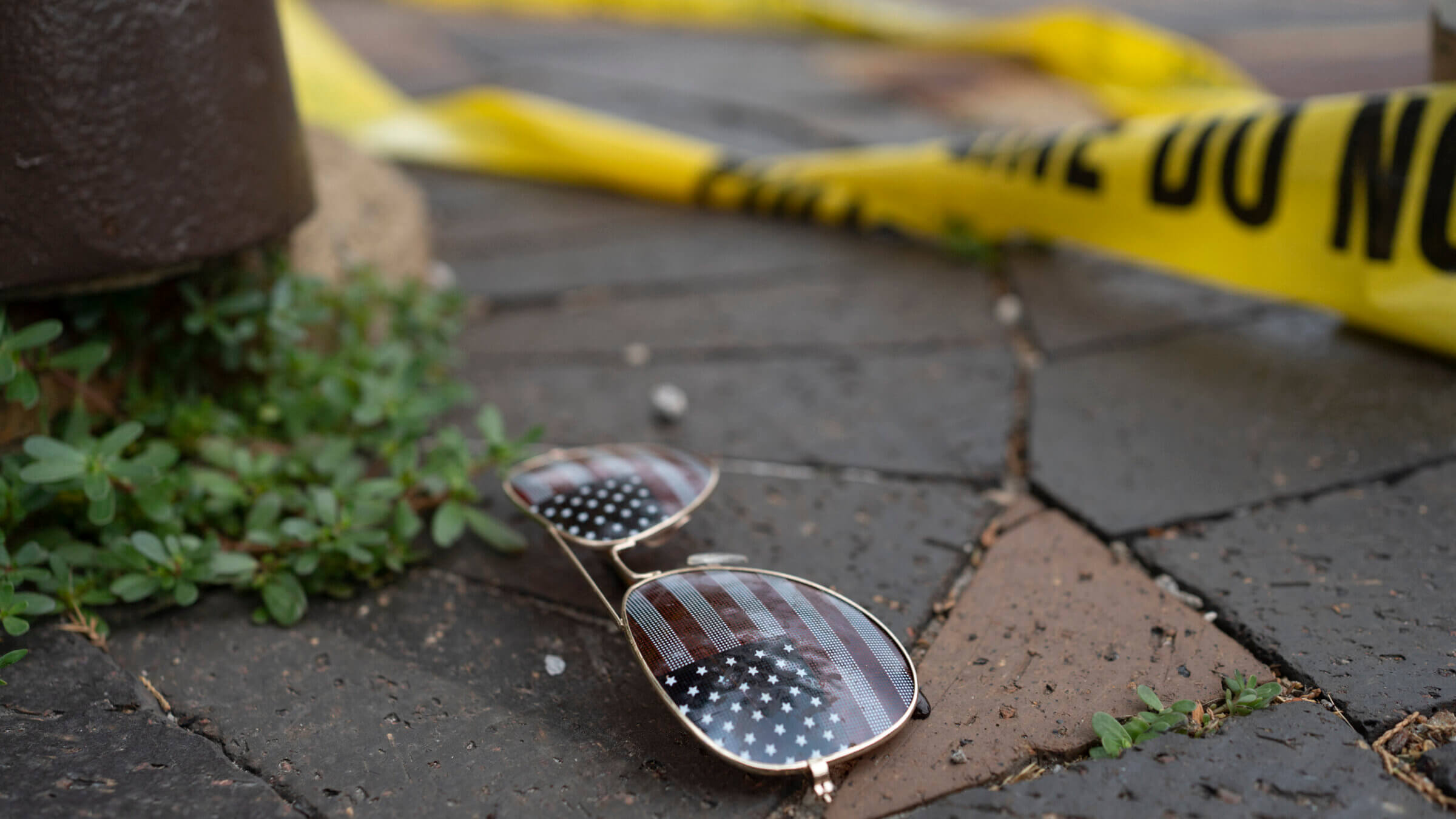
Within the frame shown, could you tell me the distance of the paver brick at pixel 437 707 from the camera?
939 millimetres

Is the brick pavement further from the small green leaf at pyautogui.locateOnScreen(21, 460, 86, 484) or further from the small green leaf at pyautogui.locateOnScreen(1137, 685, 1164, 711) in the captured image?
the small green leaf at pyautogui.locateOnScreen(21, 460, 86, 484)

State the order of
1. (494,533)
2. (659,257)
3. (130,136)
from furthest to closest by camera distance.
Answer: (659,257), (494,533), (130,136)

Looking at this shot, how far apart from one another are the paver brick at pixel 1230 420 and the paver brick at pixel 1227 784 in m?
0.39

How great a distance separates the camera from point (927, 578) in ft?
4.04

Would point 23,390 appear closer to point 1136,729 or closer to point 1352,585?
point 1136,729

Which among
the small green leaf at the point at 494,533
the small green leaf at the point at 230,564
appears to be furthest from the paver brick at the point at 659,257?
the small green leaf at the point at 230,564

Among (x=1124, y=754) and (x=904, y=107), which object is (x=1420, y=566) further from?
(x=904, y=107)

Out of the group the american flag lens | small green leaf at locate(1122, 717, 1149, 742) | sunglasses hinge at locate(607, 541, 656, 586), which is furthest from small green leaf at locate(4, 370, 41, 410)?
small green leaf at locate(1122, 717, 1149, 742)

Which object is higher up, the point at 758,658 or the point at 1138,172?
the point at 1138,172

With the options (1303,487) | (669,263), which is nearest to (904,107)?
(669,263)

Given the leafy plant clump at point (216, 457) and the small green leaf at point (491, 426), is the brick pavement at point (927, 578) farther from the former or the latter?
the small green leaf at point (491, 426)

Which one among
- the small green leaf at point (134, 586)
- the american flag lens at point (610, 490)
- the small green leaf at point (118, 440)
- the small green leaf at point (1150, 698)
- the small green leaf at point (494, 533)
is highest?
the small green leaf at point (118, 440)

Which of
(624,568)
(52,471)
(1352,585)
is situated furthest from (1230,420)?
(52,471)

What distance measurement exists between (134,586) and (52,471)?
161 mm
